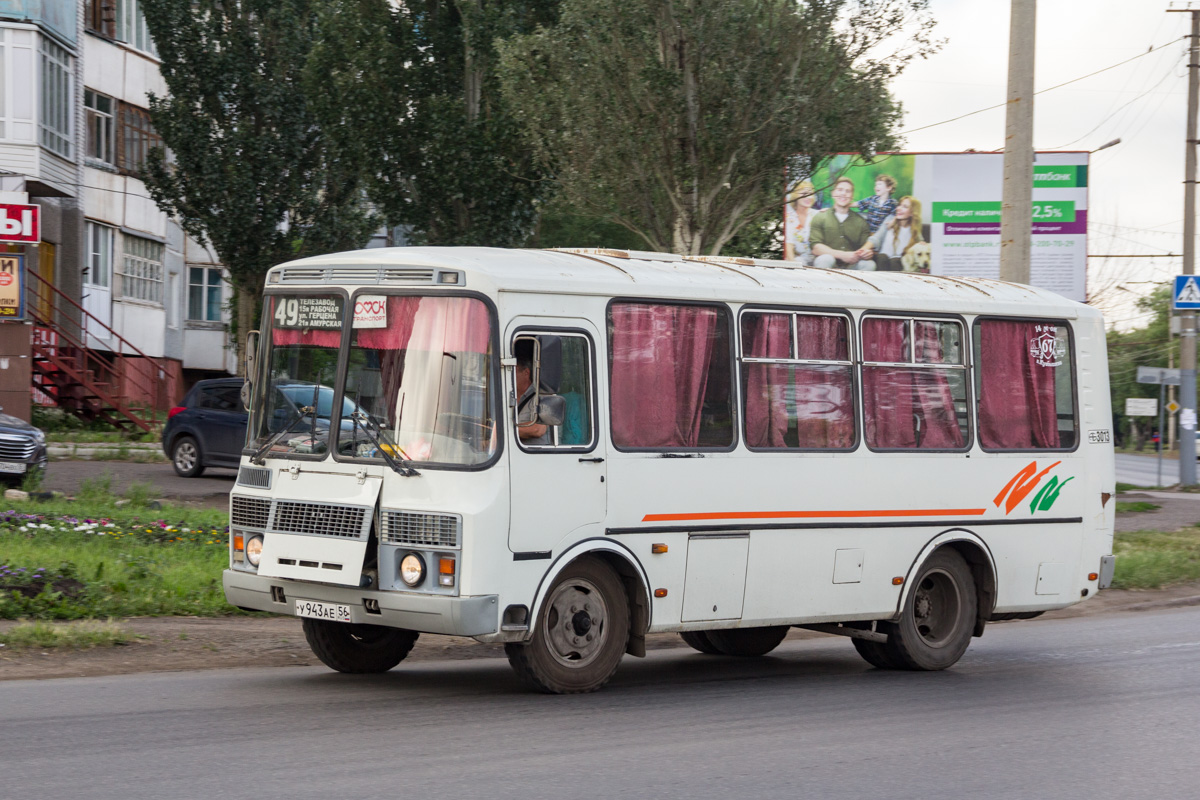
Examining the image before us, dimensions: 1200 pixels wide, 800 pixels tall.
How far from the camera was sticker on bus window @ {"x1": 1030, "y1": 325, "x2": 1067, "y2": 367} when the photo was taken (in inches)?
473

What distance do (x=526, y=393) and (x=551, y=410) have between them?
280 mm

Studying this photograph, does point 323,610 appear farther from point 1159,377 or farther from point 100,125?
point 100,125

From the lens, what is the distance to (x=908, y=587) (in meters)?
10.9

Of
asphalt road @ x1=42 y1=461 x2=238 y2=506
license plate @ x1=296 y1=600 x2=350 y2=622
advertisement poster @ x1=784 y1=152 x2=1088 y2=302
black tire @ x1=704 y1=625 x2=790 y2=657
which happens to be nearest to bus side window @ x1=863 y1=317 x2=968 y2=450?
black tire @ x1=704 y1=625 x2=790 y2=657

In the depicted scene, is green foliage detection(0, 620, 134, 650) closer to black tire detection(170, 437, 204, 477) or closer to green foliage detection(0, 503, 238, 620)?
green foliage detection(0, 503, 238, 620)

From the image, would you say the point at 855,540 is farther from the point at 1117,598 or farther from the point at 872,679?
the point at 1117,598

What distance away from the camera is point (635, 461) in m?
9.37

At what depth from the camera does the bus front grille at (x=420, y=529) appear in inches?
334

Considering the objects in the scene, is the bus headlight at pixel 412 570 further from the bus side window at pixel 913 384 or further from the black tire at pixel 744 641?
the black tire at pixel 744 641

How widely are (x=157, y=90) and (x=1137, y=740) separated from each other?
39.3 metres

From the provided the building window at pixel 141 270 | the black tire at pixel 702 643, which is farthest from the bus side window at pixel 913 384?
the building window at pixel 141 270

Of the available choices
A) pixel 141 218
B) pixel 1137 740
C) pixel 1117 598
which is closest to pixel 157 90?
pixel 141 218

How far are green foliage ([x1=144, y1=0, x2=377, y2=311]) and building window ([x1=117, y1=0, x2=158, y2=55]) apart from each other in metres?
8.44

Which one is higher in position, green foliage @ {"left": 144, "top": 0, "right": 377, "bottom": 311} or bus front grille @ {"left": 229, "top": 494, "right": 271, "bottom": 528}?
green foliage @ {"left": 144, "top": 0, "right": 377, "bottom": 311}
